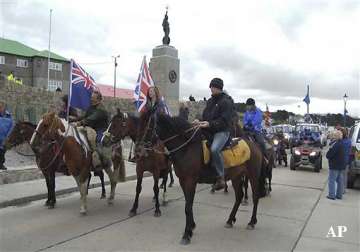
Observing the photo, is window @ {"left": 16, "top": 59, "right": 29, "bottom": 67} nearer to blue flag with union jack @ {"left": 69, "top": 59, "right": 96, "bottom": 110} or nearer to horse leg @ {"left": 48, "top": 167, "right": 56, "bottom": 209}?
blue flag with union jack @ {"left": 69, "top": 59, "right": 96, "bottom": 110}

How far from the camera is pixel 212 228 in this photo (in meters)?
7.32

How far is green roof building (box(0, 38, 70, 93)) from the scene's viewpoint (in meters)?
73.6

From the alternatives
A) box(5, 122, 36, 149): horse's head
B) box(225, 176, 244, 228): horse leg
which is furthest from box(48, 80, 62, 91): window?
box(225, 176, 244, 228): horse leg

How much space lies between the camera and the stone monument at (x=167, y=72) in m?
22.8

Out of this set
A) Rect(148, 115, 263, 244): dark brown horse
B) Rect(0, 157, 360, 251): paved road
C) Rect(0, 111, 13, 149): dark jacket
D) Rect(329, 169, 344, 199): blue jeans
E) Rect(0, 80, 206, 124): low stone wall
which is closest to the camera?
Rect(0, 157, 360, 251): paved road

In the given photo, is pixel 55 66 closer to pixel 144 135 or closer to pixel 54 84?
pixel 54 84

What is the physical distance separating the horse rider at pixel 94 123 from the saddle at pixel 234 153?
2.98m

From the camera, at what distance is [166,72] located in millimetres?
22766

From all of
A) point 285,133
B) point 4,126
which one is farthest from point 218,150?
point 285,133

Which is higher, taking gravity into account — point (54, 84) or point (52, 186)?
point (54, 84)

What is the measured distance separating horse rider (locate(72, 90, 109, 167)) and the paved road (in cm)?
124

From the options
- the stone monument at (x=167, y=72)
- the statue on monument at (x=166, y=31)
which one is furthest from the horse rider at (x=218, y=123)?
the statue on monument at (x=166, y=31)

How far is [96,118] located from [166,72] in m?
14.1

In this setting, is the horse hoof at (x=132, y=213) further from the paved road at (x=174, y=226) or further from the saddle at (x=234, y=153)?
the saddle at (x=234, y=153)
